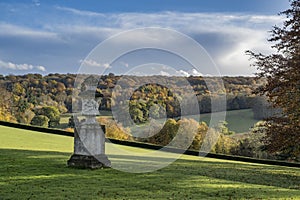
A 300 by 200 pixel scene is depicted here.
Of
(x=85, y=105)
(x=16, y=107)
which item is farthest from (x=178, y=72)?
(x=16, y=107)

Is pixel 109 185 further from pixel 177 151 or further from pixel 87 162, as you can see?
pixel 177 151

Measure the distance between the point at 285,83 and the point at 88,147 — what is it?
388 inches

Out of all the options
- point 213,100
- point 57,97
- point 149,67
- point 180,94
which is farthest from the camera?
point 57,97

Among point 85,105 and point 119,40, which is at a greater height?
point 119,40

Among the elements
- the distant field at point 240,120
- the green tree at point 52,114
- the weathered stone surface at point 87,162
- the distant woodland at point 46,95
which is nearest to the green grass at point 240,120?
the distant field at point 240,120

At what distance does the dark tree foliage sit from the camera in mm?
17188

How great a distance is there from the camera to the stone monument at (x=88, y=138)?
1427 centimetres

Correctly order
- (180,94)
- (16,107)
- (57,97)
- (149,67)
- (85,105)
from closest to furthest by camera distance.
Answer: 1. (85,105)
2. (149,67)
3. (180,94)
4. (57,97)
5. (16,107)

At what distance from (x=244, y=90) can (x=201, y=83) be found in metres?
24.4

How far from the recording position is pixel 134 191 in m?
10.8

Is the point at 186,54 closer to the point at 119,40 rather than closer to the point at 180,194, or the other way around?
the point at 119,40

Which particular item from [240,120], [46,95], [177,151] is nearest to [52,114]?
[46,95]

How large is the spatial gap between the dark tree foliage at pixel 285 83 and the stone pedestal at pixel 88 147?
29.6 feet

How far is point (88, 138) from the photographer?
14328mm
